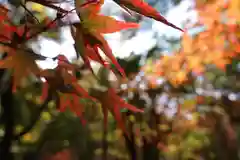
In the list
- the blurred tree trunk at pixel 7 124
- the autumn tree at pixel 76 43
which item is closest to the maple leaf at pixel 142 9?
the autumn tree at pixel 76 43

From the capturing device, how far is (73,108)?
692mm

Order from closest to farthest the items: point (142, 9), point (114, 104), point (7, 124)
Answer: point (142, 9), point (114, 104), point (7, 124)

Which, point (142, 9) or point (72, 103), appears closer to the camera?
point (142, 9)

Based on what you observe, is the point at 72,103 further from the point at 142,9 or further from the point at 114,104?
the point at 142,9

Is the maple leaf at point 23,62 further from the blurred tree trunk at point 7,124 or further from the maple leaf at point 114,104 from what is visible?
the blurred tree trunk at point 7,124

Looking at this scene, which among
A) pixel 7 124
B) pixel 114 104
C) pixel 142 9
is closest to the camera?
pixel 142 9

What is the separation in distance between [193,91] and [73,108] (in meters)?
2.19

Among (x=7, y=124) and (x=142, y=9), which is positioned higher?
(x=7, y=124)

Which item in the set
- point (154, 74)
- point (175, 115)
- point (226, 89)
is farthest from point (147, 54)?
point (226, 89)

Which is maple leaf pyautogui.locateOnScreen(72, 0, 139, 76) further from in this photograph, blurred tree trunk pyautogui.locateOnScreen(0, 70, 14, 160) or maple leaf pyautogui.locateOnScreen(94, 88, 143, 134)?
blurred tree trunk pyautogui.locateOnScreen(0, 70, 14, 160)

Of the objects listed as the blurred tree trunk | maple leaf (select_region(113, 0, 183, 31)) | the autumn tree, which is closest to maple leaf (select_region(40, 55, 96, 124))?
the autumn tree

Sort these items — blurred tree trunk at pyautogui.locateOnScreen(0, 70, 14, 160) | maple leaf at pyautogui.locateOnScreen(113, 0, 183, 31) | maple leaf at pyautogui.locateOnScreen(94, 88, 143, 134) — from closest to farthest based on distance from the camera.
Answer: maple leaf at pyautogui.locateOnScreen(113, 0, 183, 31), maple leaf at pyautogui.locateOnScreen(94, 88, 143, 134), blurred tree trunk at pyautogui.locateOnScreen(0, 70, 14, 160)

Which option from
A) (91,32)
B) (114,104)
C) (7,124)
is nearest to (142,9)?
(91,32)

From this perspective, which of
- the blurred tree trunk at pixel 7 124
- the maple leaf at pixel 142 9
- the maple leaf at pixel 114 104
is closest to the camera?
the maple leaf at pixel 142 9
